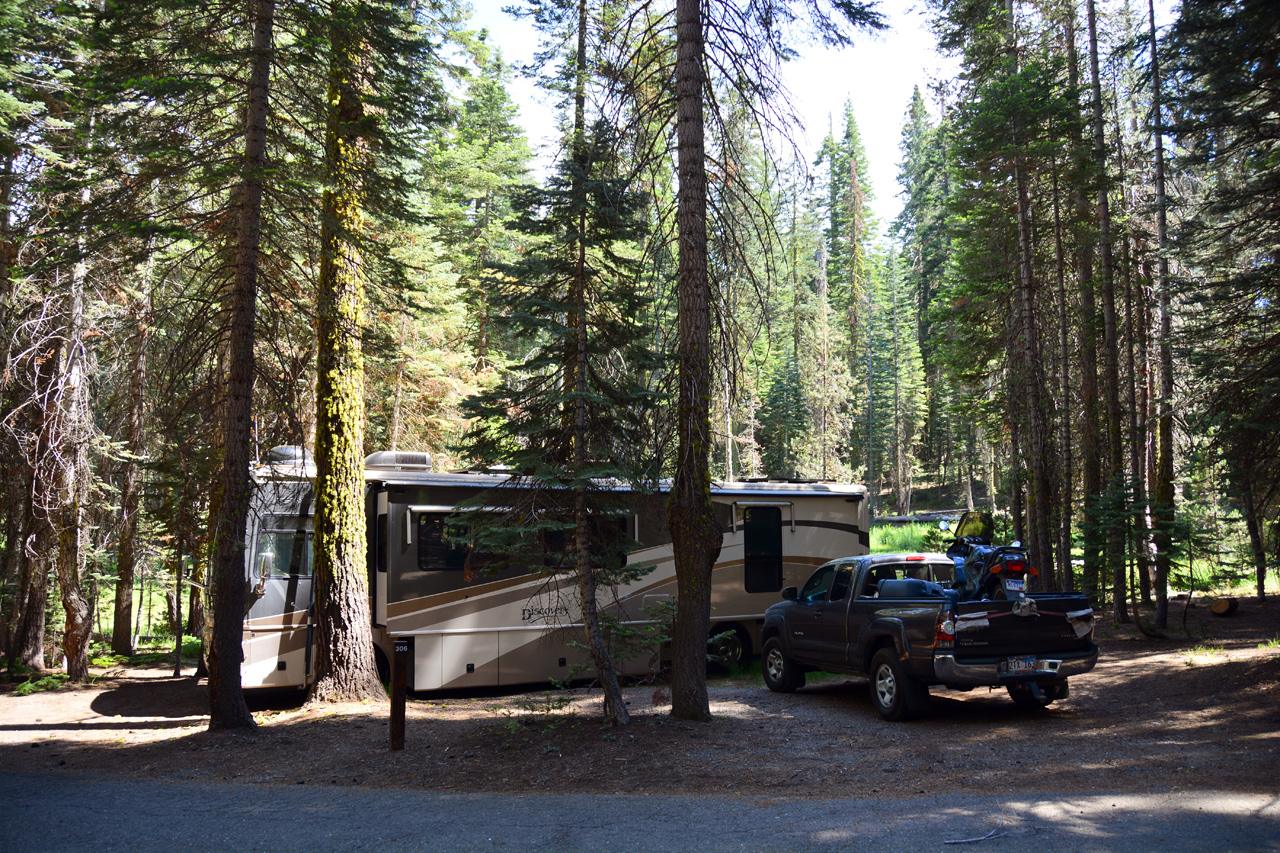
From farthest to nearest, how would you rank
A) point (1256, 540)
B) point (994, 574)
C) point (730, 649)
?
point (1256, 540) < point (730, 649) < point (994, 574)

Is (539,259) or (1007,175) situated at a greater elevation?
(1007,175)

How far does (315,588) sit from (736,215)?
698 cm

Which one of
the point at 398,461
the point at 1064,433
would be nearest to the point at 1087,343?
the point at 1064,433

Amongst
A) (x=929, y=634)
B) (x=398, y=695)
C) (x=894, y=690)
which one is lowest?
(x=894, y=690)

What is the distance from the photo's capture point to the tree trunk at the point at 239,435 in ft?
28.7

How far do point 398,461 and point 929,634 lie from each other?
7.51 m

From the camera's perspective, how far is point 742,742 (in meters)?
7.75

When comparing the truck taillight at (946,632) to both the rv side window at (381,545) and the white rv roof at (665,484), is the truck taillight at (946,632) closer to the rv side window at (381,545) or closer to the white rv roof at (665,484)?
the white rv roof at (665,484)

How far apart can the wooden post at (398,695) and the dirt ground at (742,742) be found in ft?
0.47

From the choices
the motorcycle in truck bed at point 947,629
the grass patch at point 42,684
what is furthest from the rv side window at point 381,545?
the grass patch at point 42,684

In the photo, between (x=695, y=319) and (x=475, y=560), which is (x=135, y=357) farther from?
(x=695, y=319)

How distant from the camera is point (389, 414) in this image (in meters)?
21.0

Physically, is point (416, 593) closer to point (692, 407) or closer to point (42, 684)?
point (692, 407)

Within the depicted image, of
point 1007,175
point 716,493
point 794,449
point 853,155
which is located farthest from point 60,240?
point 853,155
